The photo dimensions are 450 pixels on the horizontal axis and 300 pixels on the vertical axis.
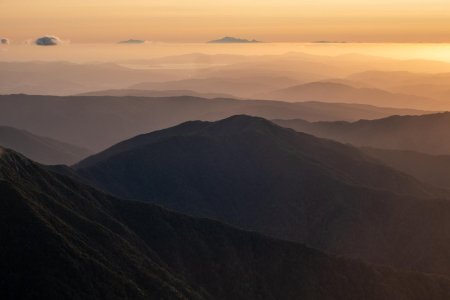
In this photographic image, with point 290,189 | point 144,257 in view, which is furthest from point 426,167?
point 144,257

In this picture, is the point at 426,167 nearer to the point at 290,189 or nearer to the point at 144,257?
the point at 290,189

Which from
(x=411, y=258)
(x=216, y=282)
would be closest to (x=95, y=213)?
(x=216, y=282)

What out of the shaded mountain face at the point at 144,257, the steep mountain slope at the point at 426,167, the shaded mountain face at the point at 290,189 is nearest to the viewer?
the shaded mountain face at the point at 144,257

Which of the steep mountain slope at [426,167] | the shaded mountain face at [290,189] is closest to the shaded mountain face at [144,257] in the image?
the shaded mountain face at [290,189]

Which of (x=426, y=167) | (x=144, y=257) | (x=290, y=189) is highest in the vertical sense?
(x=144, y=257)

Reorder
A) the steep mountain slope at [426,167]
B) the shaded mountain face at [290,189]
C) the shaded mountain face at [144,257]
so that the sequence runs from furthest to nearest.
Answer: the steep mountain slope at [426,167], the shaded mountain face at [290,189], the shaded mountain face at [144,257]

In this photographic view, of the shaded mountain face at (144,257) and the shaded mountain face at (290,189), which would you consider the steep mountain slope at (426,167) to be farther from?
the shaded mountain face at (144,257)
